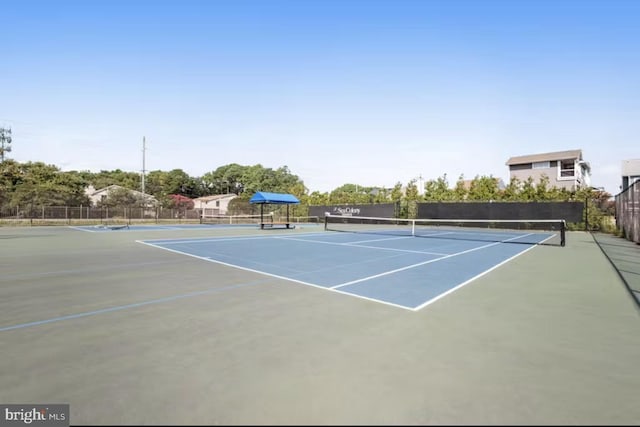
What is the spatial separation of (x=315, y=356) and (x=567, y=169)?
2144 inches

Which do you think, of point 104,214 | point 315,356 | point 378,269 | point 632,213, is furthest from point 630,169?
point 104,214

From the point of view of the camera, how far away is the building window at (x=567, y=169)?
45050 millimetres

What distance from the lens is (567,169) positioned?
45688 mm

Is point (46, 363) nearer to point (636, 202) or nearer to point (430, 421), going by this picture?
point (430, 421)

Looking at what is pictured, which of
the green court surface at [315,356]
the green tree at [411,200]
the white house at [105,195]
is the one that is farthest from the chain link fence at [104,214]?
the green court surface at [315,356]

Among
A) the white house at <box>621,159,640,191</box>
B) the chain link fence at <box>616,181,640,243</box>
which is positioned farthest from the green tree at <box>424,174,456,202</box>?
the white house at <box>621,159,640,191</box>

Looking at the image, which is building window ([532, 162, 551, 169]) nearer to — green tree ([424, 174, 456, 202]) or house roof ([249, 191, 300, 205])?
green tree ([424, 174, 456, 202])

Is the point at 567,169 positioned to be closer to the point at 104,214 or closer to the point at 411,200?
the point at 411,200

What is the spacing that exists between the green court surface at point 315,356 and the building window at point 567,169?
48.6 metres

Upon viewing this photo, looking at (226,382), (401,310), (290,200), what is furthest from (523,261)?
(290,200)

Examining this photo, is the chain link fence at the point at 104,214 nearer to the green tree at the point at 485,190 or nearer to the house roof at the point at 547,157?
the green tree at the point at 485,190

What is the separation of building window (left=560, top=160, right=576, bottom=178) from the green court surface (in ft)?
159

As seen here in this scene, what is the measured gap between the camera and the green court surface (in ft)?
7.48

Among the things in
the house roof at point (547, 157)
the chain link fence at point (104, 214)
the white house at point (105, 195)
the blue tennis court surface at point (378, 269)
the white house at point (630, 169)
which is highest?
the house roof at point (547, 157)
